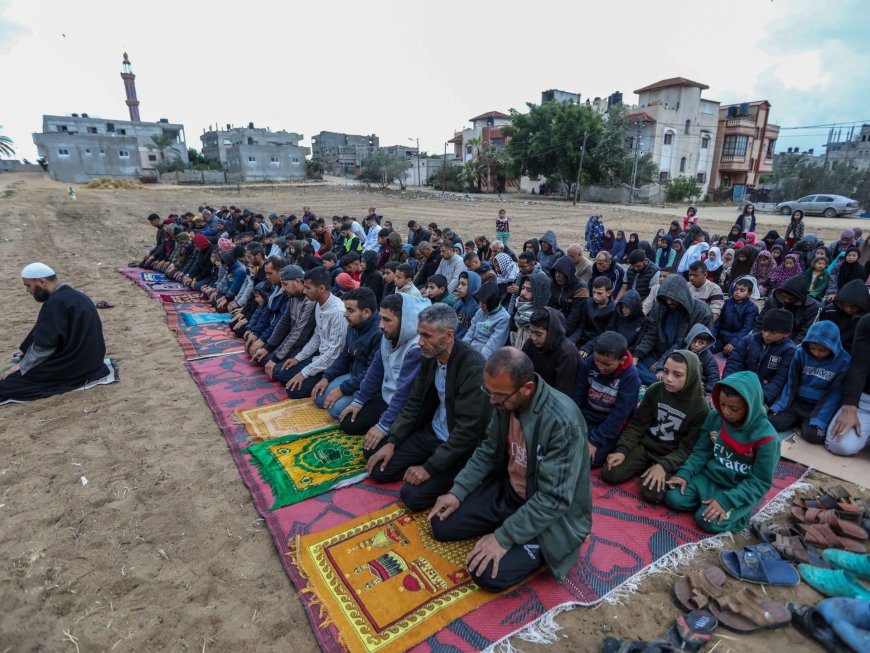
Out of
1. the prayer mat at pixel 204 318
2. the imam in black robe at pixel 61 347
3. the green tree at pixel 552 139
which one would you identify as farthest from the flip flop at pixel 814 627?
the green tree at pixel 552 139

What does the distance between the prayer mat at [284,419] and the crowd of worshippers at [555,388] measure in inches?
5.9

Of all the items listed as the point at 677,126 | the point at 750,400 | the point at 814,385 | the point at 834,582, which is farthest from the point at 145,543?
the point at 677,126

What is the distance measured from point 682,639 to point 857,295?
13.0 feet

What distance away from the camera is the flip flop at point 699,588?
97.5 inches

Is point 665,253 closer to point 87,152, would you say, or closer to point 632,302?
point 632,302

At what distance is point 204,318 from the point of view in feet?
25.7

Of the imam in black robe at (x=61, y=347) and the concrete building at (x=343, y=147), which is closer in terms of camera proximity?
the imam in black robe at (x=61, y=347)

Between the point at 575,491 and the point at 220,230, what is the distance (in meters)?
11.8

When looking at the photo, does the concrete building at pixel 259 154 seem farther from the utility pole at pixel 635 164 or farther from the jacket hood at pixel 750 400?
the jacket hood at pixel 750 400

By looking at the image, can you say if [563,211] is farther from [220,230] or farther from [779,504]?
[779,504]

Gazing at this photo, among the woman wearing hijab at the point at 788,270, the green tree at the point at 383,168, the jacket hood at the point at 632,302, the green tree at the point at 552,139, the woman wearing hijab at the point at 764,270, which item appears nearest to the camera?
the jacket hood at the point at 632,302

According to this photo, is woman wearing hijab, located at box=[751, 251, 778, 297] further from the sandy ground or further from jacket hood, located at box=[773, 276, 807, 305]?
the sandy ground

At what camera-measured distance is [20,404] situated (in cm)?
466

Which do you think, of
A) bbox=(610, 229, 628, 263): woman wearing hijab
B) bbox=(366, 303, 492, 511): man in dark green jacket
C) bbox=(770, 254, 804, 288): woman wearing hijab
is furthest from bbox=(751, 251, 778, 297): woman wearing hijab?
bbox=(366, 303, 492, 511): man in dark green jacket
